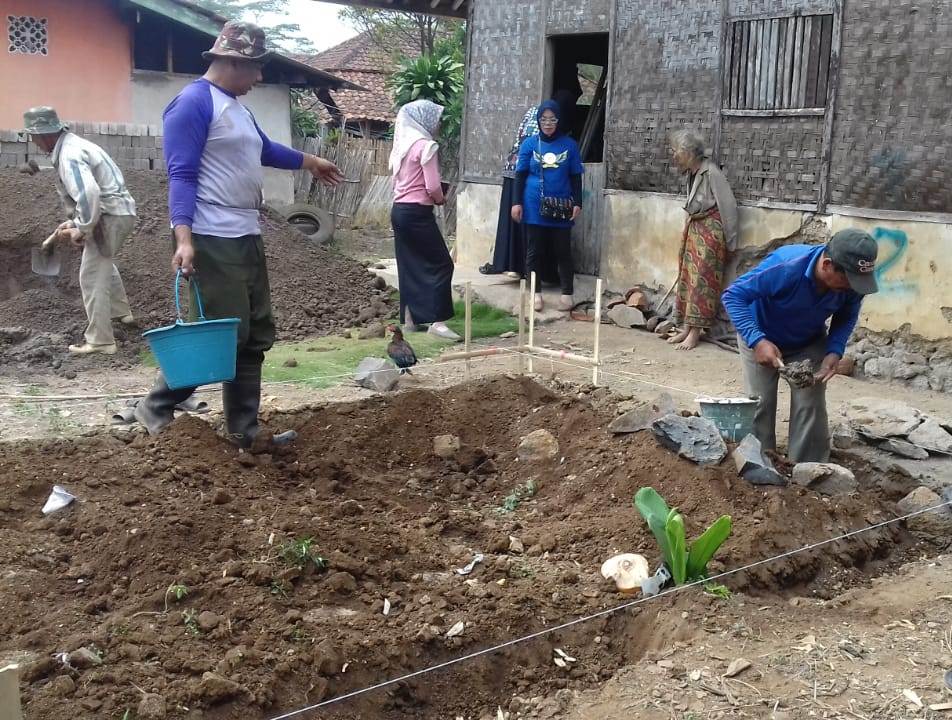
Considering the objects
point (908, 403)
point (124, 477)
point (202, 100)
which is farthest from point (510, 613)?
point (908, 403)

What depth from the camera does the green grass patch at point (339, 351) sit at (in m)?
7.41

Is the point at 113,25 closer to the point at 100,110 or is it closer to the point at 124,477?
the point at 100,110

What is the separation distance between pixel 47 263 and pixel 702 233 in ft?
19.8

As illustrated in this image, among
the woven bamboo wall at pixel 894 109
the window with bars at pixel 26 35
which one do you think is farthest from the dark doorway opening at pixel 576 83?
the window with bars at pixel 26 35

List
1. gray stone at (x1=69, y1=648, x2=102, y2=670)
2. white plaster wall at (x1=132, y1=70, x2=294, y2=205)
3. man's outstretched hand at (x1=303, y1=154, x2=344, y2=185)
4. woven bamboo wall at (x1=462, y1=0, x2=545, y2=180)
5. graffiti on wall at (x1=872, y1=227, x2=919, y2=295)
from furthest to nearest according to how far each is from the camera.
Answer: white plaster wall at (x1=132, y1=70, x2=294, y2=205) → woven bamboo wall at (x1=462, y1=0, x2=545, y2=180) → graffiti on wall at (x1=872, y1=227, x2=919, y2=295) → man's outstretched hand at (x1=303, y1=154, x2=344, y2=185) → gray stone at (x1=69, y1=648, x2=102, y2=670)

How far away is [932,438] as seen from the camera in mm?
5793

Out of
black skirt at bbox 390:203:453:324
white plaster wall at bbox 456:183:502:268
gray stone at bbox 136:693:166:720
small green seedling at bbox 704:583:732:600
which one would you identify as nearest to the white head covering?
black skirt at bbox 390:203:453:324

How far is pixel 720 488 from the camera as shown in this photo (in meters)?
4.61

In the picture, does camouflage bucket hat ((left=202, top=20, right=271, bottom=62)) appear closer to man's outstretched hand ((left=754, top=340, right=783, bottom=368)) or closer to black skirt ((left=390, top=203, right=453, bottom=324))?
man's outstretched hand ((left=754, top=340, right=783, bottom=368))

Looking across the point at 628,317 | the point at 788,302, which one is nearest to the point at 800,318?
the point at 788,302

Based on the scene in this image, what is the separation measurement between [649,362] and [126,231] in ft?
13.6

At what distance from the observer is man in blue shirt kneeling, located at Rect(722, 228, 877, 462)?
4.77 m

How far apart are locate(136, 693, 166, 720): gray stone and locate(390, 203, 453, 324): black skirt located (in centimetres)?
559

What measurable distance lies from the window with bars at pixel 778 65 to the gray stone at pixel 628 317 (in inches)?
72.7
